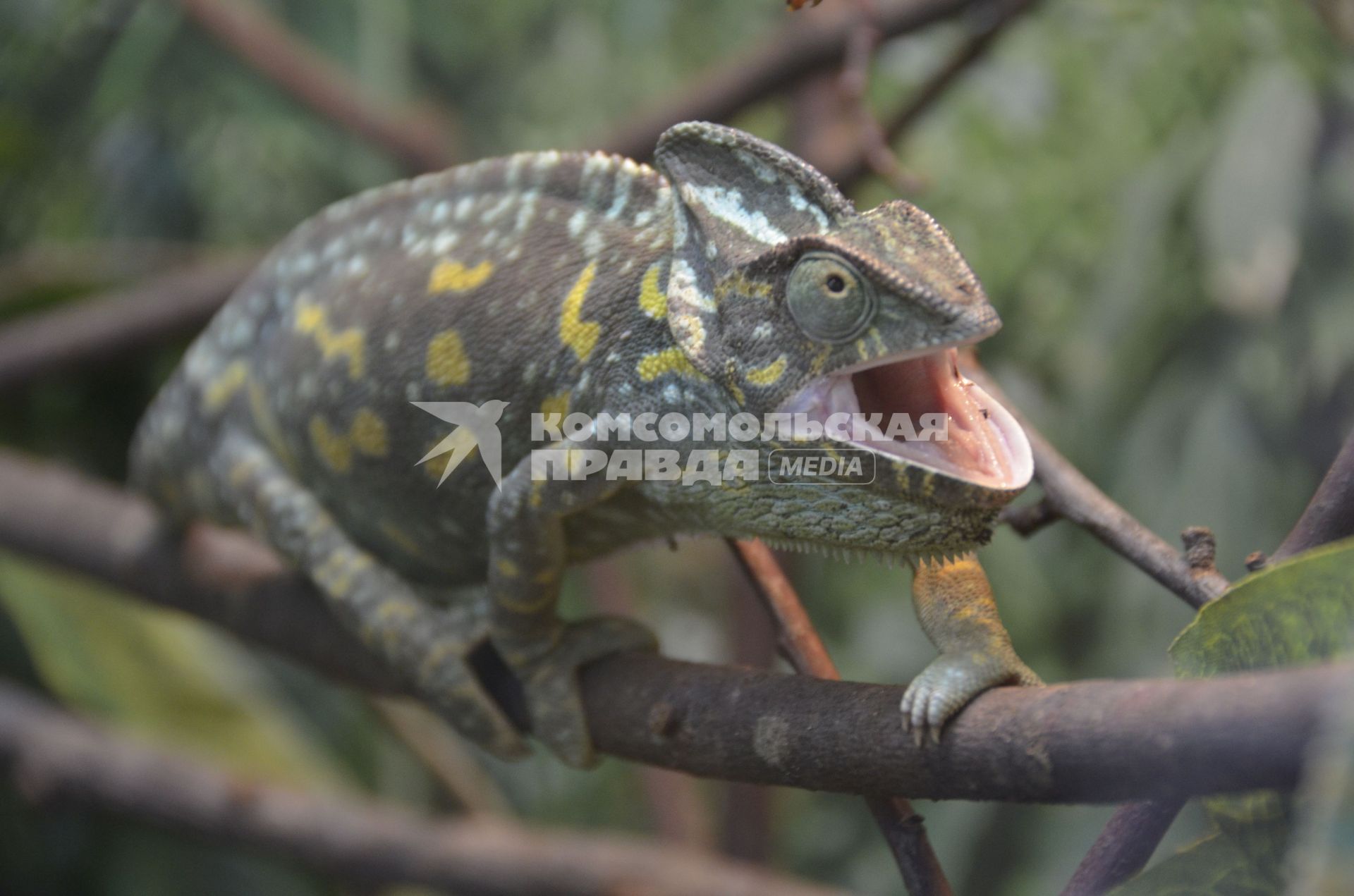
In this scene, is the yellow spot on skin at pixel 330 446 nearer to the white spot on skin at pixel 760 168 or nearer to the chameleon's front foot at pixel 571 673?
the chameleon's front foot at pixel 571 673

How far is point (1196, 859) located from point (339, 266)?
3.97ft

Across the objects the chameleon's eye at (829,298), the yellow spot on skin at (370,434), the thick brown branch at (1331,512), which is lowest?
the yellow spot on skin at (370,434)

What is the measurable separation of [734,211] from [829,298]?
0.56ft

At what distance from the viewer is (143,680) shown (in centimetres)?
307

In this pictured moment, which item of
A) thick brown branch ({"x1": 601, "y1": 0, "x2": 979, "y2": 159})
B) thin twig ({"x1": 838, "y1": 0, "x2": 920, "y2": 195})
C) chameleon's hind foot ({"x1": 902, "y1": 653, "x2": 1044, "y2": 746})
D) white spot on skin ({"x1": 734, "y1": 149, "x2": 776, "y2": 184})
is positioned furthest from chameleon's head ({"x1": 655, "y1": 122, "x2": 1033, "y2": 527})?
thick brown branch ({"x1": 601, "y1": 0, "x2": 979, "y2": 159})

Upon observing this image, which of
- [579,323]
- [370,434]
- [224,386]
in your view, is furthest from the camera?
[224,386]

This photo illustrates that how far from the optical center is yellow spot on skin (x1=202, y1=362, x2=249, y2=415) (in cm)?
175

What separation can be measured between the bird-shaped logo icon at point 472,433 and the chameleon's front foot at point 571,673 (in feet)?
0.63

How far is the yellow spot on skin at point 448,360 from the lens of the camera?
4.50 ft

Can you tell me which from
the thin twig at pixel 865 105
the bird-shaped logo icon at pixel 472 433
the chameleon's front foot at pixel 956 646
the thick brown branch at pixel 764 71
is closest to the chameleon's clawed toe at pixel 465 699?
the bird-shaped logo icon at pixel 472 433

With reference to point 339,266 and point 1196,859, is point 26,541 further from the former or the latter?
point 1196,859

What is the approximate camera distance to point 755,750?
3.55ft

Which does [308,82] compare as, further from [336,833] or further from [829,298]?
[829,298]

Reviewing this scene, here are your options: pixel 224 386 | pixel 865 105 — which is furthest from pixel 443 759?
pixel 865 105
